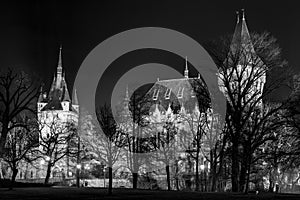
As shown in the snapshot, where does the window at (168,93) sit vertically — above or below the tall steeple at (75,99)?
below

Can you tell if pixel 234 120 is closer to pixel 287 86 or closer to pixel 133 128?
pixel 287 86

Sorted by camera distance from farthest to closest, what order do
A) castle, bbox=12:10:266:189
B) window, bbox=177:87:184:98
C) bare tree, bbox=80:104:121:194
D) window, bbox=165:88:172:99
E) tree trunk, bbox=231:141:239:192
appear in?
window, bbox=165:88:172:99 → window, bbox=177:87:184:98 → castle, bbox=12:10:266:189 → bare tree, bbox=80:104:121:194 → tree trunk, bbox=231:141:239:192

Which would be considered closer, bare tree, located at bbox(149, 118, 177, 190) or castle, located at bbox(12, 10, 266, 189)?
bare tree, located at bbox(149, 118, 177, 190)

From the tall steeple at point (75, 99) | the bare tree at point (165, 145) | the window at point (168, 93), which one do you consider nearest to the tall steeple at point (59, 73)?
the tall steeple at point (75, 99)

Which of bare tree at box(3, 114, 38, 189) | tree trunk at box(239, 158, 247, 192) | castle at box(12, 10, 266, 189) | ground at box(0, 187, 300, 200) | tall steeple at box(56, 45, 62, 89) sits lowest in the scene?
ground at box(0, 187, 300, 200)

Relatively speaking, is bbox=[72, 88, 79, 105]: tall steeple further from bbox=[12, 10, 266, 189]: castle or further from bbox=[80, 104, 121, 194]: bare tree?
bbox=[80, 104, 121, 194]: bare tree

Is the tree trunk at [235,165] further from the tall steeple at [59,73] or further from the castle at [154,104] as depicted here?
the tall steeple at [59,73]

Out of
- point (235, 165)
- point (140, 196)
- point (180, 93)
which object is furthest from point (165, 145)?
point (180, 93)

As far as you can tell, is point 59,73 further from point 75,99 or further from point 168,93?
point 168,93

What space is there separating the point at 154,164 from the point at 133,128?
1179 cm

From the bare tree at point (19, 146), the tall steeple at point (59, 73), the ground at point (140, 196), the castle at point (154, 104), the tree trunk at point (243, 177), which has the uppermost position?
the tall steeple at point (59, 73)

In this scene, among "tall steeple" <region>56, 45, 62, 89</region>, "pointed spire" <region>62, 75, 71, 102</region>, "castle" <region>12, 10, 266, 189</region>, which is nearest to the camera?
"castle" <region>12, 10, 266, 189</region>

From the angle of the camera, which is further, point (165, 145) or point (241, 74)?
point (165, 145)

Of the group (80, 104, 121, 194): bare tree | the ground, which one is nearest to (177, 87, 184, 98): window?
(80, 104, 121, 194): bare tree
